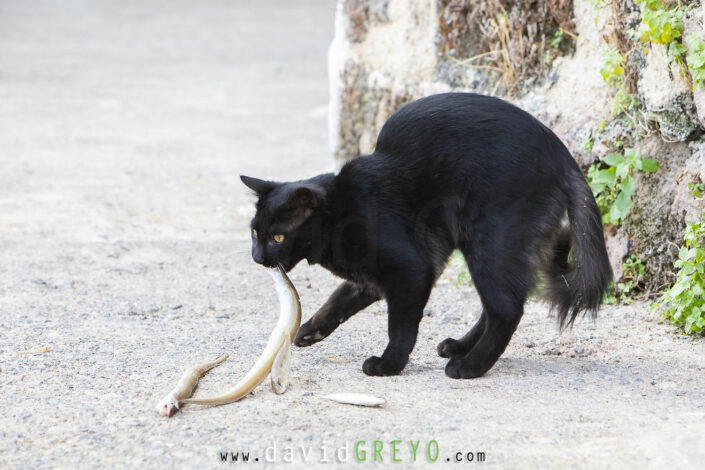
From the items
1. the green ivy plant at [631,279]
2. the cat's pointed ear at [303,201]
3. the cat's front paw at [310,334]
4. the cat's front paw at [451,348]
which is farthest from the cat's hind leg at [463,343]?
the green ivy plant at [631,279]

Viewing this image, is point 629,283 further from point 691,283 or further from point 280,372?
point 280,372

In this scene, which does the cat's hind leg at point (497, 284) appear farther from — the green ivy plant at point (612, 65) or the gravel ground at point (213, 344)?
the green ivy plant at point (612, 65)

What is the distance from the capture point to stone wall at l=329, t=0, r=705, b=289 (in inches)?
159

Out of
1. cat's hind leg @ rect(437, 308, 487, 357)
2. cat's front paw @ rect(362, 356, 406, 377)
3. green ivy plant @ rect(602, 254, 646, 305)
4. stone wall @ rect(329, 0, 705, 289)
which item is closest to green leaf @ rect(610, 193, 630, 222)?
stone wall @ rect(329, 0, 705, 289)

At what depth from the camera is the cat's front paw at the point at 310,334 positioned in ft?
12.5

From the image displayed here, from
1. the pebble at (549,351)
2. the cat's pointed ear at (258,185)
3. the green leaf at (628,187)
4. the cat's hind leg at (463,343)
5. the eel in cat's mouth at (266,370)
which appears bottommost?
the pebble at (549,351)

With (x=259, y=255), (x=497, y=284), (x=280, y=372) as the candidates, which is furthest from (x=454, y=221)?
(x=280, y=372)

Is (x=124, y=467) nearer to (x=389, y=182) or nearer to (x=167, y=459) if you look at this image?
(x=167, y=459)

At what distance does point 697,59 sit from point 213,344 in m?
2.38

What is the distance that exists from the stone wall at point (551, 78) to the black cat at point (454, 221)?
750 millimetres

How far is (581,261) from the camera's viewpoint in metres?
3.49

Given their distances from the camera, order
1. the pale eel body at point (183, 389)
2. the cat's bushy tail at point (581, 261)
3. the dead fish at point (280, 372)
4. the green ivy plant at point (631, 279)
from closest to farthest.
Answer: the pale eel body at point (183, 389) → the dead fish at point (280, 372) → the cat's bushy tail at point (581, 261) → the green ivy plant at point (631, 279)

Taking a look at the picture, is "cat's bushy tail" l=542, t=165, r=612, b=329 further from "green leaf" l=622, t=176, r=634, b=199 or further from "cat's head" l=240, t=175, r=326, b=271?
"cat's head" l=240, t=175, r=326, b=271

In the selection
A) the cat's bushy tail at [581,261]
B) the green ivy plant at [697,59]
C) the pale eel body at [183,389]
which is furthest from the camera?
the green ivy plant at [697,59]
